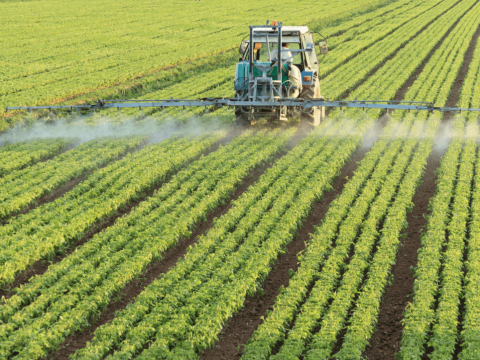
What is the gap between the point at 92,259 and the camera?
29.5ft

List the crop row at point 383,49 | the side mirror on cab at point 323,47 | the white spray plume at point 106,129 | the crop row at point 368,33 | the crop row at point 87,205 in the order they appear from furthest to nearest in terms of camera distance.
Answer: the crop row at point 368,33 → the crop row at point 383,49 → the white spray plume at point 106,129 → the side mirror on cab at point 323,47 → the crop row at point 87,205

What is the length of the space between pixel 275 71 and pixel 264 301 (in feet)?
28.9

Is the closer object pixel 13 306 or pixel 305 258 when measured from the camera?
pixel 13 306

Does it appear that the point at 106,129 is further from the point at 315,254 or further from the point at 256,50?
the point at 315,254

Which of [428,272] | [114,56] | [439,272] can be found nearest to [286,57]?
[439,272]

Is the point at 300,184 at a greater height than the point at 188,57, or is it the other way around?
the point at 188,57

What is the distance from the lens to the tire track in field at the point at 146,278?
23.9ft

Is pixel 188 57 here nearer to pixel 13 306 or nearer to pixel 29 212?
pixel 29 212

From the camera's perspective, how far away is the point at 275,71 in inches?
607

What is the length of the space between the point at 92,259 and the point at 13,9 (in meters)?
48.4

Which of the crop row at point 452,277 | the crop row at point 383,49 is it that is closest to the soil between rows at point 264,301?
the crop row at point 452,277

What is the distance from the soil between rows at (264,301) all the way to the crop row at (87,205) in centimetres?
377

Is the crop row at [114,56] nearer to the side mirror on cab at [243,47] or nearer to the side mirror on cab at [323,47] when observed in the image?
the side mirror on cab at [243,47]

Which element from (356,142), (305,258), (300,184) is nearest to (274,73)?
(356,142)
